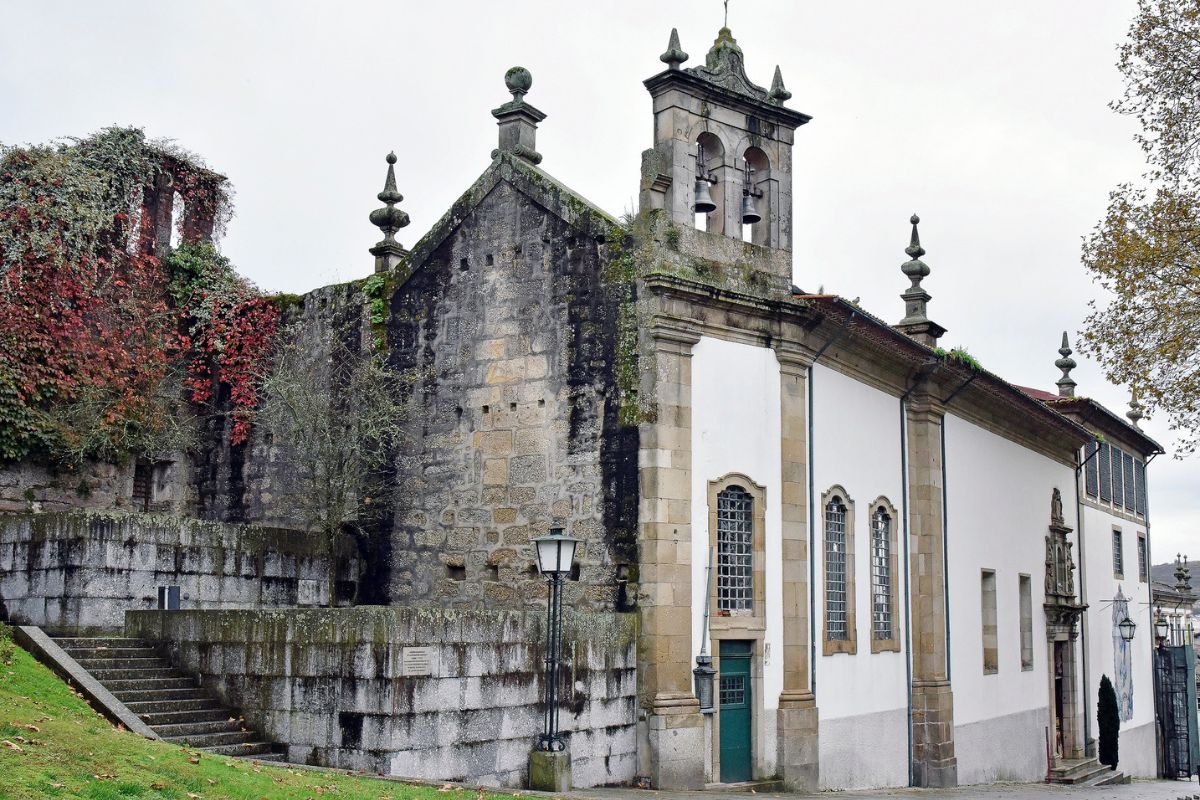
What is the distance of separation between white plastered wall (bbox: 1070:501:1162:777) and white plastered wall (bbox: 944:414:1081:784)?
3.59 metres

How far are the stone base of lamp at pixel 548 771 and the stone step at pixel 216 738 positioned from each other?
2.88 m

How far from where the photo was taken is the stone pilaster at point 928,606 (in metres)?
21.5

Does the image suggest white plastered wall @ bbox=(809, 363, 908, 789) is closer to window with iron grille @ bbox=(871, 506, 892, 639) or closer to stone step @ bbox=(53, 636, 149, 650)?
window with iron grille @ bbox=(871, 506, 892, 639)

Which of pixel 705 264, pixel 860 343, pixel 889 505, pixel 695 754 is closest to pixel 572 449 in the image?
pixel 705 264

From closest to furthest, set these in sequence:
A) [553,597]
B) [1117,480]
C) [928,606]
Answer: [553,597]
[928,606]
[1117,480]

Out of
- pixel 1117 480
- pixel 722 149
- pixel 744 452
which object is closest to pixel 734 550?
pixel 744 452

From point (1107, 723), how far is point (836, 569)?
588 inches

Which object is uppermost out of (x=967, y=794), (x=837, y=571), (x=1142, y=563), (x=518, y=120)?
(x=518, y=120)

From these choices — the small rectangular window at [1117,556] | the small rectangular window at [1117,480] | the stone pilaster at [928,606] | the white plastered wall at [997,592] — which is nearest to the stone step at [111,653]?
the stone pilaster at [928,606]

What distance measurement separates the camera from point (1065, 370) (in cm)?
3491

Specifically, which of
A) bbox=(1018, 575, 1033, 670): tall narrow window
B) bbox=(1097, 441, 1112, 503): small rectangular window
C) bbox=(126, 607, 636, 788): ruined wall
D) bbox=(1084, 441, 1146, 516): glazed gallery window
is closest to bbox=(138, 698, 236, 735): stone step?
bbox=(126, 607, 636, 788): ruined wall

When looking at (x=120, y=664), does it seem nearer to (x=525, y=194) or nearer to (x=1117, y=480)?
(x=525, y=194)

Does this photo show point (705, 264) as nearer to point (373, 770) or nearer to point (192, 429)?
point (373, 770)

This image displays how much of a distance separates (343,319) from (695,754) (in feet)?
28.9
